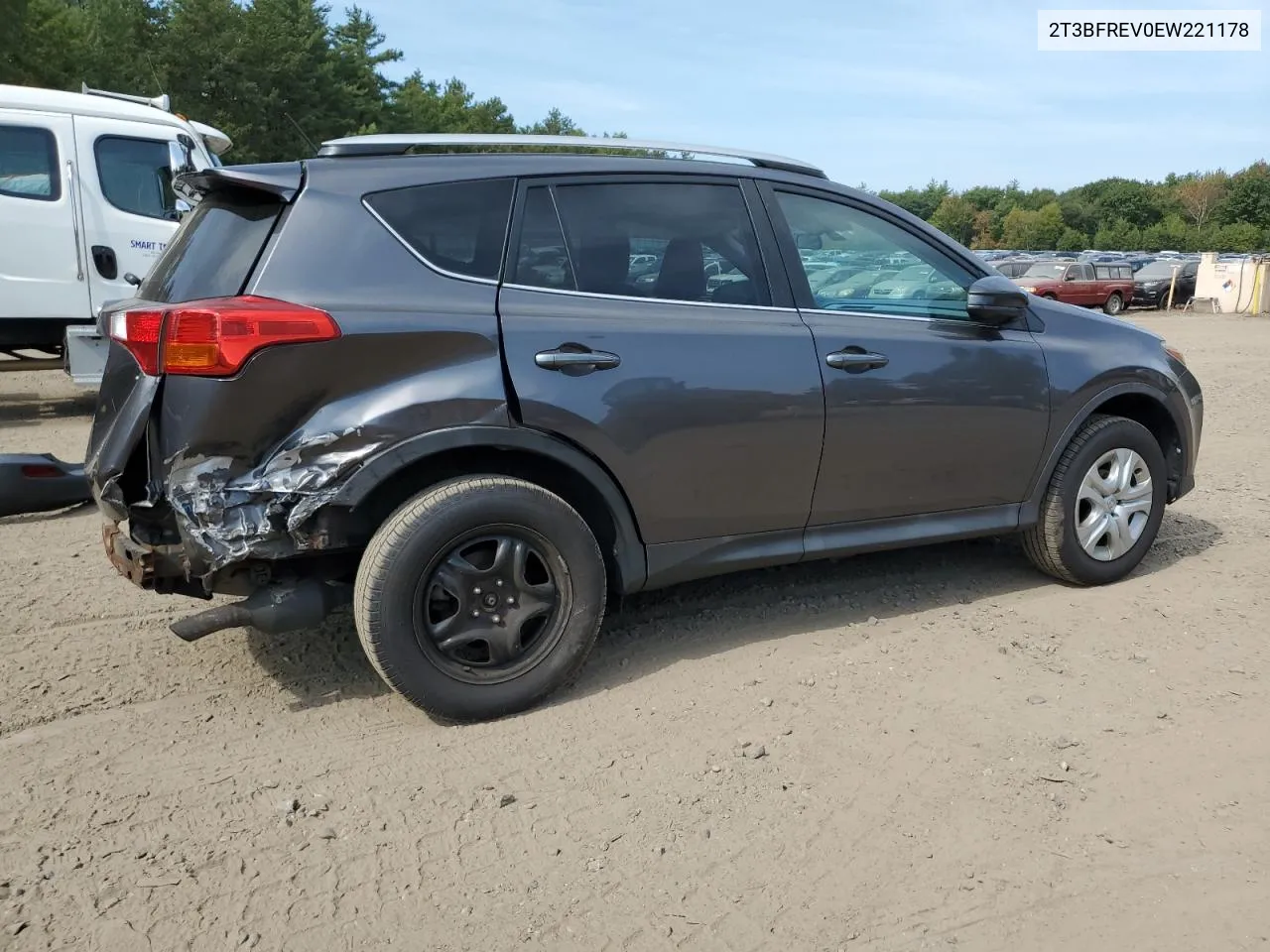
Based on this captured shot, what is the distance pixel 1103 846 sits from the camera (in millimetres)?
2748

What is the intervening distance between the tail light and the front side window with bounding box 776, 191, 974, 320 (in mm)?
1842

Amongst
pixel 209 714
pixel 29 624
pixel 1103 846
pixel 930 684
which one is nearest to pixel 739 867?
pixel 1103 846

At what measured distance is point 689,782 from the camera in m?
3.06

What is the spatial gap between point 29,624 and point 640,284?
2.82 metres

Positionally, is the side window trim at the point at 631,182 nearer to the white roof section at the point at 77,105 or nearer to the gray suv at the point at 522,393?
the gray suv at the point at 522,393

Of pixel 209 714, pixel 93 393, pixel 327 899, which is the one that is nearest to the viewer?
pixel 327 899

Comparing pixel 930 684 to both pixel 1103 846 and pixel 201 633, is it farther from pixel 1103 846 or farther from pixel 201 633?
pixel 201 633

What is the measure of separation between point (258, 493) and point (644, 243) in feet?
5.13

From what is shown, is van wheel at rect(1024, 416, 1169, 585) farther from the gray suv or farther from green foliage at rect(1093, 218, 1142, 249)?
green foliage at rect(1093, 218, 1142, 249)

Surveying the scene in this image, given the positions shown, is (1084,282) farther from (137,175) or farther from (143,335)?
(143,335)

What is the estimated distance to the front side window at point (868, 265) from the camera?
400 cm

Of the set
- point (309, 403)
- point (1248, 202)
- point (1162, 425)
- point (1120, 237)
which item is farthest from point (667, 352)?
point (1120, 237)

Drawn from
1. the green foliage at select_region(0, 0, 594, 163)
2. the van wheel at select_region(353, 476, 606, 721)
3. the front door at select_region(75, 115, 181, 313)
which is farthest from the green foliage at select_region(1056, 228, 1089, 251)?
the van wheel at select_region(353, 476, 606, 721)

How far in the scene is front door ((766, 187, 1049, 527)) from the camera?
3924 millimetres
